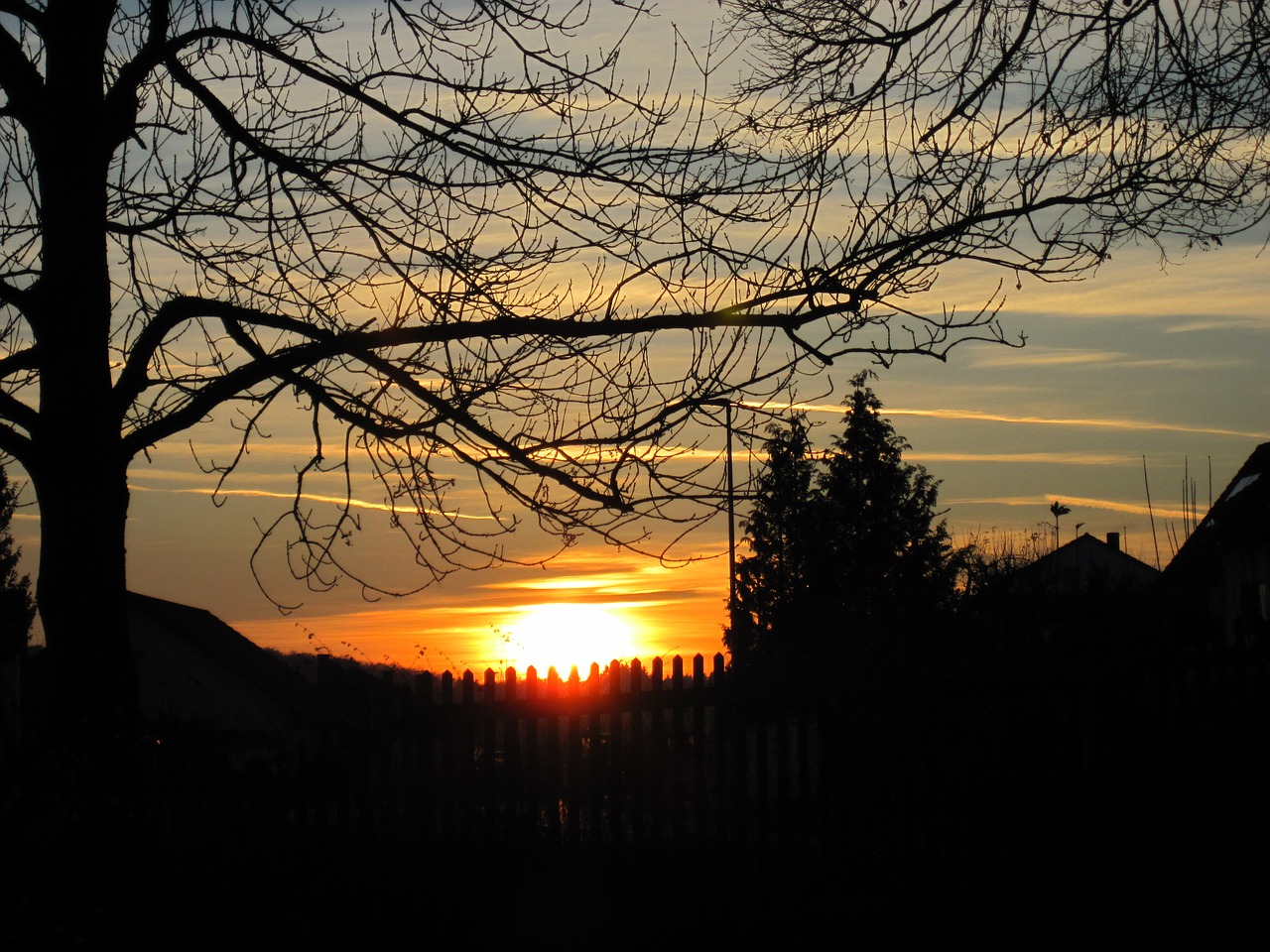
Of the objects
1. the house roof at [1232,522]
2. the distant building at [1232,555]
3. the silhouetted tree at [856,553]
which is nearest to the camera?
the distant building at [1232,555]

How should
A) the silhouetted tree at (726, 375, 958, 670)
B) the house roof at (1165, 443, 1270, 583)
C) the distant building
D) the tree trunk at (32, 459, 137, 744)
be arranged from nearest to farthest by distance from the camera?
the tree trunk at (32, 459, 137, 744) → the distant building → the house roof at (1165, 443, 1270, 583) → the silhouetted tree at (726, 375, 958, 670)

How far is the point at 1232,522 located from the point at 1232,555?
1626mm

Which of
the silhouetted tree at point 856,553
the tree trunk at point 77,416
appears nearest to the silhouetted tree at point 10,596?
the tree trunk at point 77,416

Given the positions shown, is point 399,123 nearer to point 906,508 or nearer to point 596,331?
point 596,331

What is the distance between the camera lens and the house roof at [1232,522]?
23531 mm

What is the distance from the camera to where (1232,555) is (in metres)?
25.9

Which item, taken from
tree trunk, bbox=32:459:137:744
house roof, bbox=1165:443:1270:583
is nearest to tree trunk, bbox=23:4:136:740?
tree trunk, bbox=32:459:137:744

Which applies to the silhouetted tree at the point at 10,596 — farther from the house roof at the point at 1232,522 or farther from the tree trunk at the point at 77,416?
the house roof at the point at 1232,522

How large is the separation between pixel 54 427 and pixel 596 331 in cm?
262

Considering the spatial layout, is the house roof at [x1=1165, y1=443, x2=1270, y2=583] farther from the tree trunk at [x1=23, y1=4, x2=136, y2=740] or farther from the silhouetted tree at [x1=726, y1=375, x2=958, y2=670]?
the tree trunk at [x1=23, y1=4, x2=136, y2=740]

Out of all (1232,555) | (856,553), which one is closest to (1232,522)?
(1232,555)

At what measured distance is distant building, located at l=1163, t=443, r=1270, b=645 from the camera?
23.4 metres

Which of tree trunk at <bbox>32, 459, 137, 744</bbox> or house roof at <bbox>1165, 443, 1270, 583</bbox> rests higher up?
house roof at <bbox>1165, 443, 1270, 583</bbox>

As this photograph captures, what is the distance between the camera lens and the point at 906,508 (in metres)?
37.2
